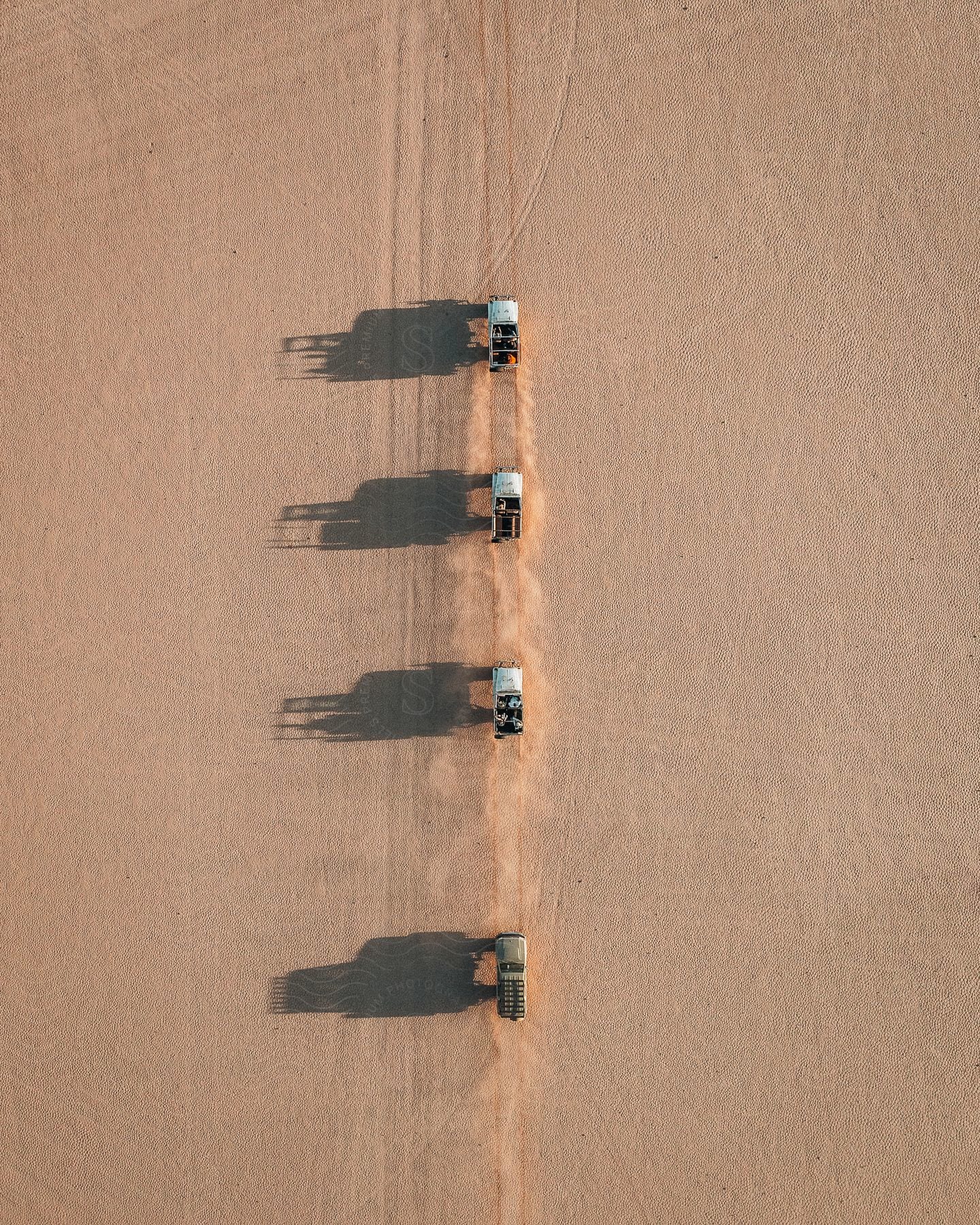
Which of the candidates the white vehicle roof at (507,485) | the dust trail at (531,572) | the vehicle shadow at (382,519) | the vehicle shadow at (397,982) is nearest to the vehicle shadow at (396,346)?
the dust trail at (531,572)

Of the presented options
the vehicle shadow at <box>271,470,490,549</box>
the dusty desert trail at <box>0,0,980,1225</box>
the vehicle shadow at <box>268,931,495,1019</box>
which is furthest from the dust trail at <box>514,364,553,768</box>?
the vehicle shadow at <box>268,931,495,1019</box>

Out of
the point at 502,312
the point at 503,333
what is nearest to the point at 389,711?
the point at 503,333

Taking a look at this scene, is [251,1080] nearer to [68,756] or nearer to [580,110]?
→ [68,756]

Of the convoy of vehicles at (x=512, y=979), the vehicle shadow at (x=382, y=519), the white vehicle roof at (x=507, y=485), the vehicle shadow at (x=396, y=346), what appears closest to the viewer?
the convoy of vehicles at (x=512, y=979)

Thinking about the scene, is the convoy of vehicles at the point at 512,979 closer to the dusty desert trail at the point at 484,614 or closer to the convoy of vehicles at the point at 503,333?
the dusty desert trail at the point at 484,614

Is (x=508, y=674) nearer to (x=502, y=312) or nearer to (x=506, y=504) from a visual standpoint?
(x=506, y=504)

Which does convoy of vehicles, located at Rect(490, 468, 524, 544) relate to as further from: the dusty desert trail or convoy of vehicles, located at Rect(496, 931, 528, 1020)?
convoy of vehicles, located at Rect(496, 931, 528, 1020)
